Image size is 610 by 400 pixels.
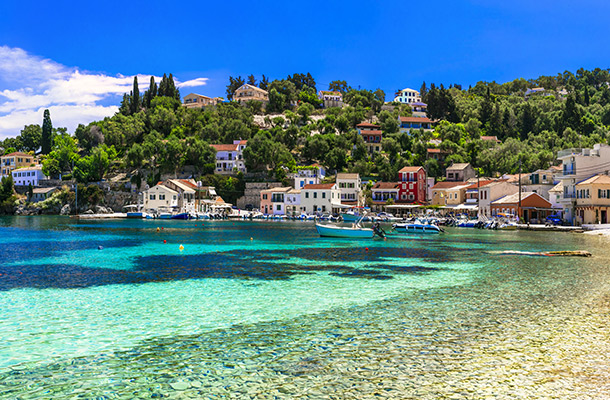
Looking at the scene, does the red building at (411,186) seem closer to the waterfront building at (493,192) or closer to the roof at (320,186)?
the roof at (320,186)

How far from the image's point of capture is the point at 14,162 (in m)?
135

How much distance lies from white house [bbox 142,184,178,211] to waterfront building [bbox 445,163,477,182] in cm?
6043

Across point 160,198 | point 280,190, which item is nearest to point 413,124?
point 280,190

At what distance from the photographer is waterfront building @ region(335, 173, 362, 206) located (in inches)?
3861

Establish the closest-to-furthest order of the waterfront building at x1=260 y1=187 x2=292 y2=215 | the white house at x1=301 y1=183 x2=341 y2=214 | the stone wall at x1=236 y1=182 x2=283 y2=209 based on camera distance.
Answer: the white house at x1=301 y1=183 x2=341 y2=214
the waterfront building at x1=260 y1=187 x2=292 y2=215
the stone wall at x1=236 y1=182 x2=283 y2=209

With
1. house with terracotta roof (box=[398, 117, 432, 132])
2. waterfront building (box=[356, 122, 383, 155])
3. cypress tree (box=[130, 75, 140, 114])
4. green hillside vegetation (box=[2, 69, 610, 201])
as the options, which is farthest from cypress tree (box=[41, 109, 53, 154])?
house with terracotta roof (box=[398, 117, 432, 132])

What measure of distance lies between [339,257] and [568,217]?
47.8 m

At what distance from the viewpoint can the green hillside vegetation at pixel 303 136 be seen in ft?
352

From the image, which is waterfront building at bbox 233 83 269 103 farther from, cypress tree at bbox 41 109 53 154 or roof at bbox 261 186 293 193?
roof at bbox 261 186 293 193

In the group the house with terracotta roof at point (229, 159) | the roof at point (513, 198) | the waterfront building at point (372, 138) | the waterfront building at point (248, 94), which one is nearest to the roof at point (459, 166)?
the waterfront building at point (372, 138)

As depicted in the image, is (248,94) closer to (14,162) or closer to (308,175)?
(308,175)

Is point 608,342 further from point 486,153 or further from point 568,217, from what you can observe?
point 486,153

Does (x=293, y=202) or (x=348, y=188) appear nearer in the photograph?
(x=293, y=202)

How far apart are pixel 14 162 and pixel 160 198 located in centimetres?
6961
